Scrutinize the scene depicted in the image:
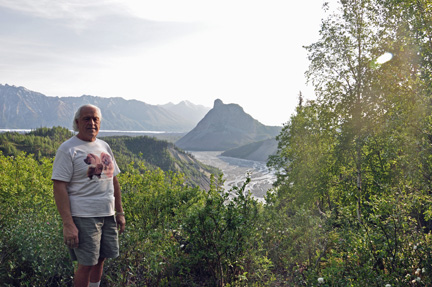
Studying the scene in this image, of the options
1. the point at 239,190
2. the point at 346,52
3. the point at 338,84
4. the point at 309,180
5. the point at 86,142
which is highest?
the point at 346,52

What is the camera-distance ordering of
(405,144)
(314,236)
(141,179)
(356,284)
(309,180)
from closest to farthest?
(356,284)
(314,236)
(405,144)
(141,179)
(309,180)

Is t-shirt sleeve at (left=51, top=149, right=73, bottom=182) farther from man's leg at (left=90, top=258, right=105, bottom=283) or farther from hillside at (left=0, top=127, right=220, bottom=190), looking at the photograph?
hillside at (left=0, top=127, right=220, bottom=190)

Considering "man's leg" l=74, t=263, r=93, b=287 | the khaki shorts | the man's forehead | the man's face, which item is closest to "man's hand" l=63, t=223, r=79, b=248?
the khaki shorts

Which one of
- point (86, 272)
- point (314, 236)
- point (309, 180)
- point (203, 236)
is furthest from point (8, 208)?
point (309, 180)

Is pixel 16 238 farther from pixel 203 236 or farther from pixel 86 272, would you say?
pixel 203 236

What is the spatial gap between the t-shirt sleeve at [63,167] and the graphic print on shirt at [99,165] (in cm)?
22

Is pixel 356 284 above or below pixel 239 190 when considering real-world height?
→ below

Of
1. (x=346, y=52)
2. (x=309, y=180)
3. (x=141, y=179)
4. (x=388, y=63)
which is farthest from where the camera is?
(x=309, y=180)

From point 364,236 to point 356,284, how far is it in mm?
993

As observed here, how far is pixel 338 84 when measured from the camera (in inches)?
553

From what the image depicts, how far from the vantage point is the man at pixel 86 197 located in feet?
12.0

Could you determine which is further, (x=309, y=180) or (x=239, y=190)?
(x=309, y=180)

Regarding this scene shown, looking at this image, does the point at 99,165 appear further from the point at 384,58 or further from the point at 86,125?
the point at 384,58

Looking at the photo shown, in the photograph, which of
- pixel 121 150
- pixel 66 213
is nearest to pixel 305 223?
pixel 66 213
